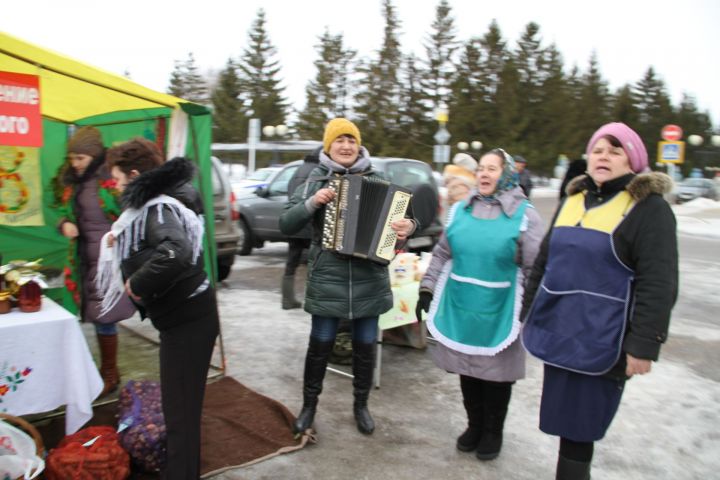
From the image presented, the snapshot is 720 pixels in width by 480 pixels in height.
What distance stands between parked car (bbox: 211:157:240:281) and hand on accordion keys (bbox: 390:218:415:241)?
4745mm

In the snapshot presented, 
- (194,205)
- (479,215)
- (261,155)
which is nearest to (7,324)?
(194,205)

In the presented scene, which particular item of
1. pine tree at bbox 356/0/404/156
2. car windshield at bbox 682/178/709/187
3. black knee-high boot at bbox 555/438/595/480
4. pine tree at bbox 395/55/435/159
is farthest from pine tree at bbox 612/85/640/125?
black knee-high boot at bbox 555/438/595/480

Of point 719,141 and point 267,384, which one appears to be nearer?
point 267,384

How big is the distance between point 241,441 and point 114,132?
10.8 feet

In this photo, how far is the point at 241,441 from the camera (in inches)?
139

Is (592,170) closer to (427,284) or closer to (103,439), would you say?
(427,284)

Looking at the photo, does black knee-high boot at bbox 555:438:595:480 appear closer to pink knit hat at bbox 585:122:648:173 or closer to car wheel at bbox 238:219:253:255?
pink knit hat at bbox 585:122:648:173

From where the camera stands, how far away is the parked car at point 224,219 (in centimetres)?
787

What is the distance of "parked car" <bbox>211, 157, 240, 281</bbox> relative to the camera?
7.87 metres

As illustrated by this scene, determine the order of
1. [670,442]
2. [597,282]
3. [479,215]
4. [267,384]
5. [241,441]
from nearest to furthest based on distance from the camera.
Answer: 1. [597,282]
2. [479,215]
3. [241,441]
4. [670,442]
5. [267,384]

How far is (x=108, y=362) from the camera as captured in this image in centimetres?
429

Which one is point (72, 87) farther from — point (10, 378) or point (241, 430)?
point (241, 430)

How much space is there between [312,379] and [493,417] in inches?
44.0

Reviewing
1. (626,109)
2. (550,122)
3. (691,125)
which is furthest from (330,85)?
(691,125)
